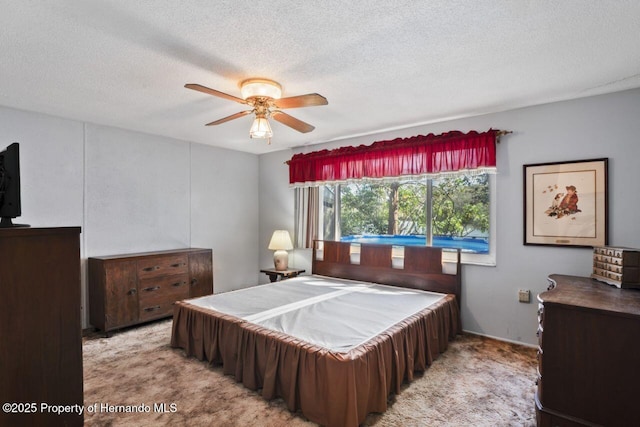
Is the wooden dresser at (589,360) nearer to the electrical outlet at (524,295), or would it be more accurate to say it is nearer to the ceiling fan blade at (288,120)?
the electrical outlet at (524,295)

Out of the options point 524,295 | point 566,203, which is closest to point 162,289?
point 524,295

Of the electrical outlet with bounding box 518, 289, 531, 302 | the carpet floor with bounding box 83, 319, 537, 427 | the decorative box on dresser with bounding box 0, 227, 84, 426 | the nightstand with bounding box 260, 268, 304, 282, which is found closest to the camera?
the decorative box on dresser with bounding box 0, 227, 84, 426

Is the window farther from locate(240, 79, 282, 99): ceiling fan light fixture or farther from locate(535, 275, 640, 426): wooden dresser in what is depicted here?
locate(240, 79, 282, 99): ceiling fan light fixture

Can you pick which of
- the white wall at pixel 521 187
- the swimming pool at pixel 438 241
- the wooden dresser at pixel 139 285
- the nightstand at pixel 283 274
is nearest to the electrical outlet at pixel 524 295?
the white wall at pixel 521 187

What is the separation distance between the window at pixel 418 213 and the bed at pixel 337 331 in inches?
10.8

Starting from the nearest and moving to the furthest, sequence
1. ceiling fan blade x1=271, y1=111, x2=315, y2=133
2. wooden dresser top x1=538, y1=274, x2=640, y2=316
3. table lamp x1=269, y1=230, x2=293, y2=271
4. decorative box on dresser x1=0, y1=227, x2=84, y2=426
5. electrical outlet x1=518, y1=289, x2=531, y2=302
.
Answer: decorative box on dresser x1=0, y1=227, x2=84, y2=426
wooden dresser top x1=538, y1=274, x2=640, y2=316
ceiling fan blade x1=271, y1=111, x2=315, y2=133
electrical outlet x1=518, y1=289, x2=531, y2=302
table lamp x1=269, y1=230, x2=293, y2=271

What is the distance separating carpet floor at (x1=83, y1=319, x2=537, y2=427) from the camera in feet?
7.04

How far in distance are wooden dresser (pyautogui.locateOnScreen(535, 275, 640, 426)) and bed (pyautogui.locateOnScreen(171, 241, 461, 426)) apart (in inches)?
35.7

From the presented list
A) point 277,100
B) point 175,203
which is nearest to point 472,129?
point 277,100

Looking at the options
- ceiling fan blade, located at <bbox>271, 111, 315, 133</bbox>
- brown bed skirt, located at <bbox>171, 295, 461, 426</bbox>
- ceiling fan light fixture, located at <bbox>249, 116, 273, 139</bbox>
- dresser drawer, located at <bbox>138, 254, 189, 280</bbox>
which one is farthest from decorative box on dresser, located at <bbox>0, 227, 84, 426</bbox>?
dresser drawer, located at <bbox>138, 254, 189, 280</bbox>

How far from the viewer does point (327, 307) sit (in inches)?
120

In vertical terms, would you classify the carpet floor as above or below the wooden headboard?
below

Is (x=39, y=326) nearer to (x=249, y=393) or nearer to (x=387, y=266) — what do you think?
(x=249, y=393)

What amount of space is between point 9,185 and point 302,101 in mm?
1721
